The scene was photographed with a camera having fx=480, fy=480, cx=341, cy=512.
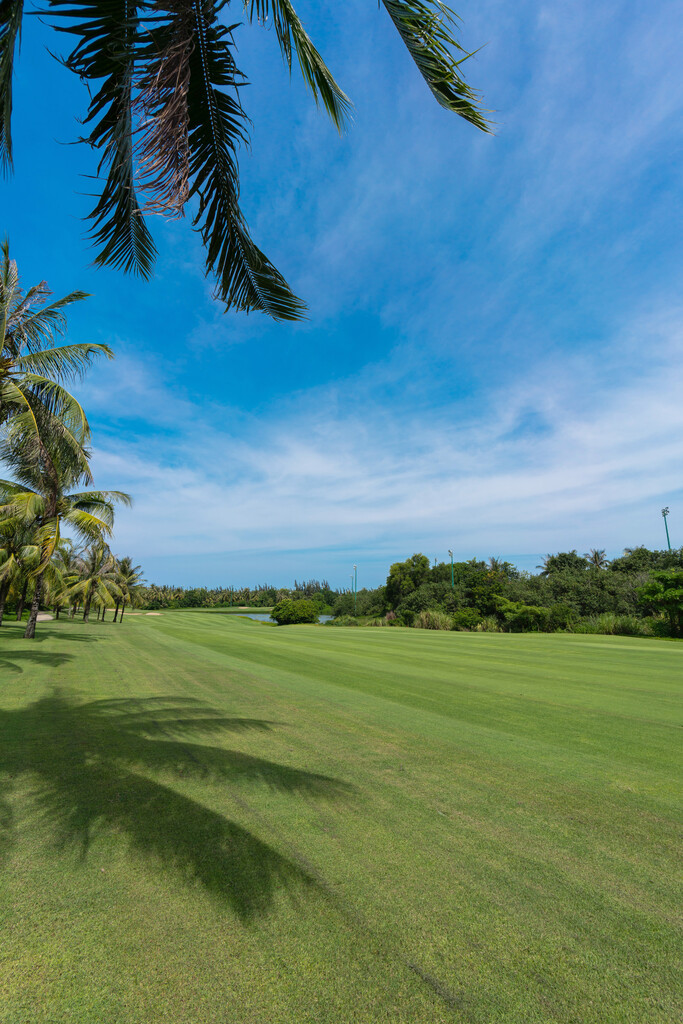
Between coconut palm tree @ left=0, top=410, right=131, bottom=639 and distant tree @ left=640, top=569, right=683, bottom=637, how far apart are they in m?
28.0

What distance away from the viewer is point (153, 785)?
4.09 m

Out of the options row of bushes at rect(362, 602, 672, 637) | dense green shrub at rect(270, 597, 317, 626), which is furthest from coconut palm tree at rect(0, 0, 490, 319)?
dense green shrub at rect(270, 597, 317, 626)

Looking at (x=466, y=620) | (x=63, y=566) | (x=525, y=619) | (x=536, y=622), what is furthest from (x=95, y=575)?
(x=536, y=622)

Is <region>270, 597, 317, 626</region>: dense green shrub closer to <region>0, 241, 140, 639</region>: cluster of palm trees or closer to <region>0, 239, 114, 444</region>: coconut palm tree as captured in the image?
<region>0, 241, 140, 639</region>: cluster of palm trees

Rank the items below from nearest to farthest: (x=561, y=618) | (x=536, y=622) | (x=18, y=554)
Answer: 1. (x=18, y=554)
2. (x=561, y=618)
3. (x=536, y=622)

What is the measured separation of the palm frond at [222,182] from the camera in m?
4.13

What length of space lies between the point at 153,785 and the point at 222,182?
563 centimetres

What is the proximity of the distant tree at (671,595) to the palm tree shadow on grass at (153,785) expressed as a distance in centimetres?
2755

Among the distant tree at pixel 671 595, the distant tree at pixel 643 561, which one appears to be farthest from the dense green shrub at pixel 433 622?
the distant tree at pixel 643 561

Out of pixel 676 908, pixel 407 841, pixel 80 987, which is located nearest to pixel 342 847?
pixel 407 841

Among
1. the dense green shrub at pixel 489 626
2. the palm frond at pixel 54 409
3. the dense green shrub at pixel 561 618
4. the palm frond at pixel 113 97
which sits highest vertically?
the palm frond at pixel 54 409

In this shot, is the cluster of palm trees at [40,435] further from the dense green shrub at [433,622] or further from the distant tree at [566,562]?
the distant tree at [566,562]

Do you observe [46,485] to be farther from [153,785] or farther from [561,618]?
[561,618]

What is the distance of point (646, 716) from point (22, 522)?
Answer: 1918cm
